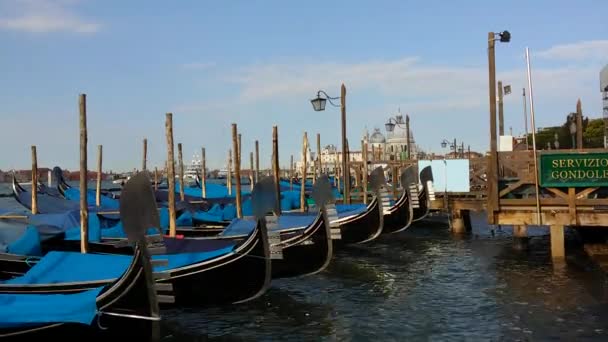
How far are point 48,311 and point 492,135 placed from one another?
732 cm

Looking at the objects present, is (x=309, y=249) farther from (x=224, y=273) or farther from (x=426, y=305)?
(x=224, y=273)

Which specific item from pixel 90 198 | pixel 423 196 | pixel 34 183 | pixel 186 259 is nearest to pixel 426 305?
pixel 186 259

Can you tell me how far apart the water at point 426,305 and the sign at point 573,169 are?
130 centimetres

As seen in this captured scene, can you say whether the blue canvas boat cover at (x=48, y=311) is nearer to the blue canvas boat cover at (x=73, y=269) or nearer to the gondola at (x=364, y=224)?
the blue canvas boat cover at (x=73, y=269)

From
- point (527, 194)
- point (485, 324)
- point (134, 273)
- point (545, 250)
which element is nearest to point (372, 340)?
point (485, 324)

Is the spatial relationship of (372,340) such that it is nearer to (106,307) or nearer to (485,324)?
(485,324)

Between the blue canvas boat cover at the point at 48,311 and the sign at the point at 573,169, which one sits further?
the sign at the point at 573,169

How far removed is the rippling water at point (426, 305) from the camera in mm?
6562

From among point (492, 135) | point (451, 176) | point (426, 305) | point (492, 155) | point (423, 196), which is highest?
point (492, 135)

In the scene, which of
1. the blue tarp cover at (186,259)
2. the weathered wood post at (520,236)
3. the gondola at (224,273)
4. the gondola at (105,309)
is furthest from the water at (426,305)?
the gondola at (105,309)

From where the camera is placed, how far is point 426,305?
7777 millimetres

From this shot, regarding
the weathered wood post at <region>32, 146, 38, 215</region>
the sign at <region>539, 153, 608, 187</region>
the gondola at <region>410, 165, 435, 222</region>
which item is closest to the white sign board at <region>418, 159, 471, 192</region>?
the gondola at <region>410, 165, 435, 222</region>

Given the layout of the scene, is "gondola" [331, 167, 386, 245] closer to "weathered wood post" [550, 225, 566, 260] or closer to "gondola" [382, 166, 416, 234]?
"gondola" [382, 166, 416, 234]

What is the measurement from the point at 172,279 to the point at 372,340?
2089mm
